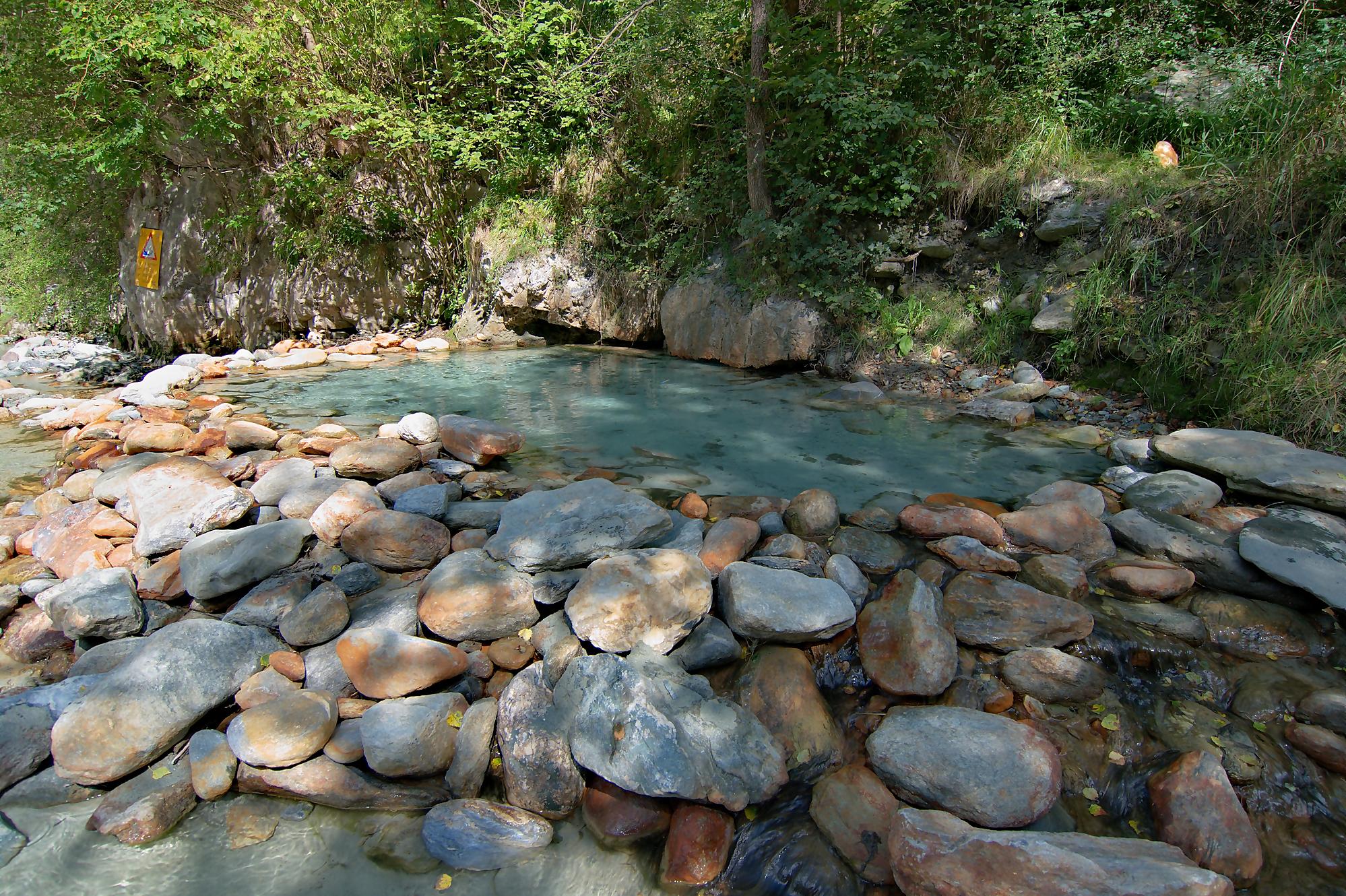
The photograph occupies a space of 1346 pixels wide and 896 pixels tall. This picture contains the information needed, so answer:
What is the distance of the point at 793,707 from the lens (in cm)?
189

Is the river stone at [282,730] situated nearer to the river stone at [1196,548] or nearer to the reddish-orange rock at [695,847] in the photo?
the reddish-orange rock at [695,847]

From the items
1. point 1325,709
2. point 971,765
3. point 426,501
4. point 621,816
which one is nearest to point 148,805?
point 621,816

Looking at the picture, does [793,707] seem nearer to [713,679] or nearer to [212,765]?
[713,679]

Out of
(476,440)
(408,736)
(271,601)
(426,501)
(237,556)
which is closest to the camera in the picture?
(408,736)

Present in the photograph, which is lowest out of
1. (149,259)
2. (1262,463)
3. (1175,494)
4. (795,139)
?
(1175,494)

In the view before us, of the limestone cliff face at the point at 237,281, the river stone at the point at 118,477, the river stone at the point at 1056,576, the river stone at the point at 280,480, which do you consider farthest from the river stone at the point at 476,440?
the limestone cliff face at the point at 237,281

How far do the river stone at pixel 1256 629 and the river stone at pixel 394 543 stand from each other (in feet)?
8.92

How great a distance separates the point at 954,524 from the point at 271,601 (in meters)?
2.54

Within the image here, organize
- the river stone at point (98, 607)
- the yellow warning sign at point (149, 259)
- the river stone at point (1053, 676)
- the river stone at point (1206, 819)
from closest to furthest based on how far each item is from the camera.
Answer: the river stone at point (1206, 819) < the river stone at point (1053, 676) < the river stone at point (98, 607) < the yellow warning sign at point (149, 259)

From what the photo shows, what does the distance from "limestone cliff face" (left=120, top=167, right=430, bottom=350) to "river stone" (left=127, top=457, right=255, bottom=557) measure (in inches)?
285

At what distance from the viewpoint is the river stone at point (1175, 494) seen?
288cm

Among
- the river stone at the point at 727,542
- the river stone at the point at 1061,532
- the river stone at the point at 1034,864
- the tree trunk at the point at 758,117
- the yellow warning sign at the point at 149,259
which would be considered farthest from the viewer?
the yellow warning sign at the point at 149,259

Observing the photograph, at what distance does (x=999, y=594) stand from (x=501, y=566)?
1.70 m

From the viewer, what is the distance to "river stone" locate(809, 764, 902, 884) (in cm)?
155
